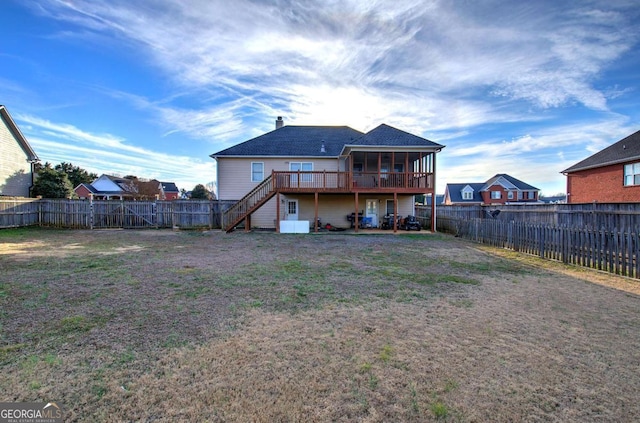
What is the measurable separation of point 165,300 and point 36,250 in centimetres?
885

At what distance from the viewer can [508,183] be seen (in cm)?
4656

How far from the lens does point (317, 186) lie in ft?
56.9

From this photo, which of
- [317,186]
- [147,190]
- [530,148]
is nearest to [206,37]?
[317,186]

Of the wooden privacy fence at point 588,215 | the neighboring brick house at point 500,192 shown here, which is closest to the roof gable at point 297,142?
the wooden privacy fence at point 588,215

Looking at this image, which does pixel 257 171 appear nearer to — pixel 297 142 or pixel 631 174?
pixel 297 142

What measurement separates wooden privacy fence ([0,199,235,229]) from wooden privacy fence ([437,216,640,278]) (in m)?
15.6

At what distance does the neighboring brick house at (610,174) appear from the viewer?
18.3 meters

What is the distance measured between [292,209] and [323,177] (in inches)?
147

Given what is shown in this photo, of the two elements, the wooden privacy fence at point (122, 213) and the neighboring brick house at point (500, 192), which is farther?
the neighboring brick house at point (500, 192)

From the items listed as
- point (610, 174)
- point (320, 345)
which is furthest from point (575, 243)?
point (610, 174)

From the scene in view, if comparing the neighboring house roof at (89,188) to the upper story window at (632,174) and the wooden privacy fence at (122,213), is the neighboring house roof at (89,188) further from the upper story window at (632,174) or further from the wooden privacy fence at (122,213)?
the upper story window at (632,174)

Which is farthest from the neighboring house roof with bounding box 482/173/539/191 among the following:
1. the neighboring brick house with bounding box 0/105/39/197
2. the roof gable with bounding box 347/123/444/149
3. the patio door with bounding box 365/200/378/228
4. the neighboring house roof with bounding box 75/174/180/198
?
the neighboring brick house with bounding box 0/105/39/197

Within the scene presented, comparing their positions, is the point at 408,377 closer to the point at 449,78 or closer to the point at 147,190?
the point at 449,78

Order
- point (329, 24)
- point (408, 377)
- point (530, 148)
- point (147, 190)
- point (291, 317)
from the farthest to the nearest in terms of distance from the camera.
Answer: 1. point (147, 190)
2. point (530, 148)
3. point (329, 24)
4. point (291, 317)
5. point (408, 377)
